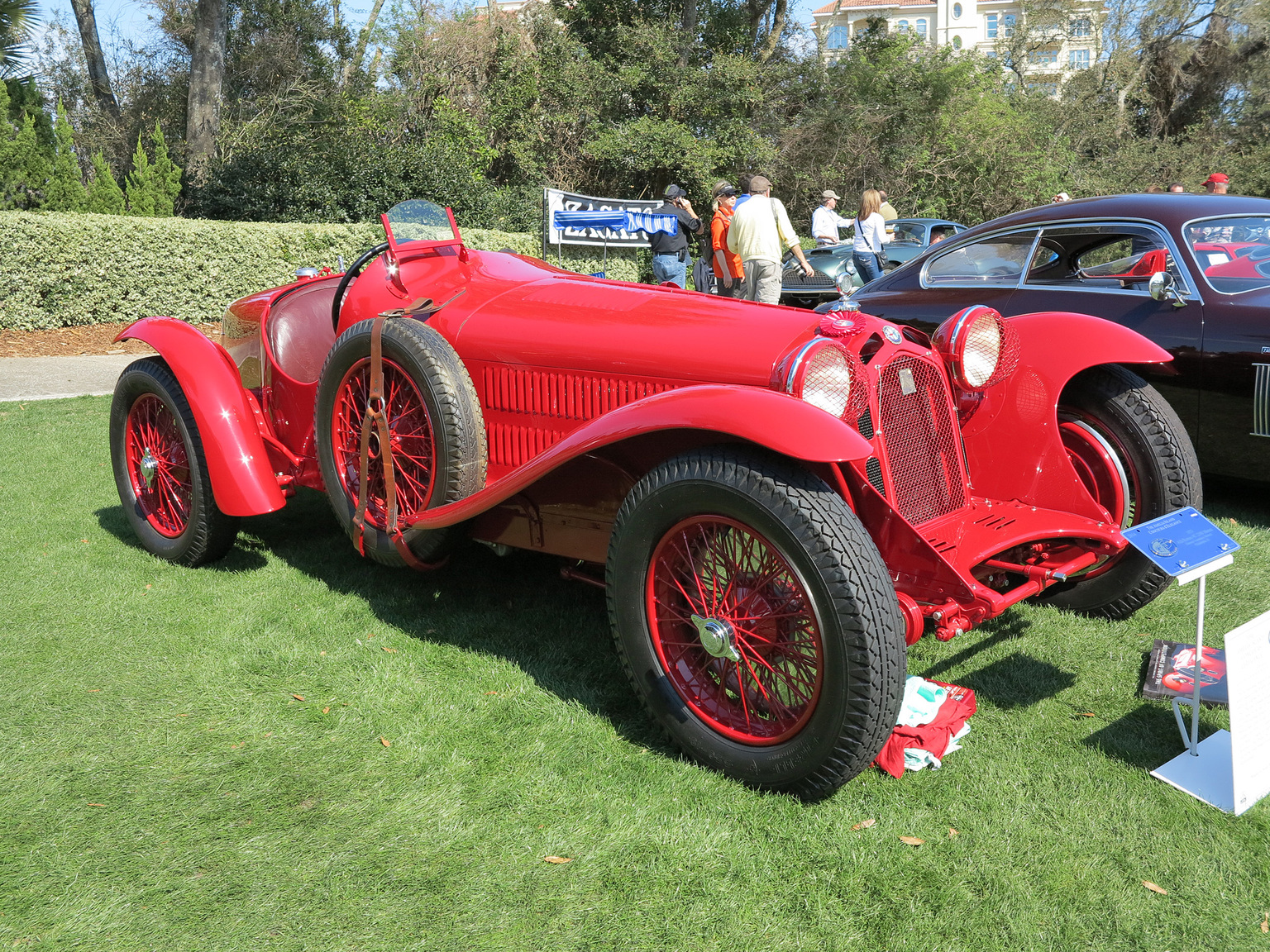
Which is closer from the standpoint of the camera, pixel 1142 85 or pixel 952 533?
pixel 952 533

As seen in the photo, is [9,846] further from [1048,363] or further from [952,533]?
[1048,363]

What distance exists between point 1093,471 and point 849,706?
6.15ft

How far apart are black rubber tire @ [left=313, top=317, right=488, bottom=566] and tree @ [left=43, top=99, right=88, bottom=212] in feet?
38.0

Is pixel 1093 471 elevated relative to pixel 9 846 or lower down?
elevated

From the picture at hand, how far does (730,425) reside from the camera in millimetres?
2428

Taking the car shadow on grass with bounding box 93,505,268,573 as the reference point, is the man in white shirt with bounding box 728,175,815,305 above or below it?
above

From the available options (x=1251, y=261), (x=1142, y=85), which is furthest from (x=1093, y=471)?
(x=1142, y=85)

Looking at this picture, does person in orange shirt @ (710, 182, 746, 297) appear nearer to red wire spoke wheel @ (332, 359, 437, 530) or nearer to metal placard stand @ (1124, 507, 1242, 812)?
red wire spoke wheel @ (332, 359, 437, 530)

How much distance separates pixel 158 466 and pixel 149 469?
0.17 ft

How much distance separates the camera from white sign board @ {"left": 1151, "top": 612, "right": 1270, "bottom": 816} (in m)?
2.40

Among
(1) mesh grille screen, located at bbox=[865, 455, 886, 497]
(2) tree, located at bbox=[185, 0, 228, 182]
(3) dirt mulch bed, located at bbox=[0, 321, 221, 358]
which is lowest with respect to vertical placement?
(1) mesh grille screen, located at bbox=[865, 455, 886, 497]

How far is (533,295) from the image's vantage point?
3.62 m

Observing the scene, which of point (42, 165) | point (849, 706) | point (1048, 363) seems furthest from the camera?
point (42, 165)

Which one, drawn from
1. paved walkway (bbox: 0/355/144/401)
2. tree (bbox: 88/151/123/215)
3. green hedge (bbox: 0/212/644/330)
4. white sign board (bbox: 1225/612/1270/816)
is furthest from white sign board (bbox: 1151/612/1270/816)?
tree (bbox: 88/151/123/215)
